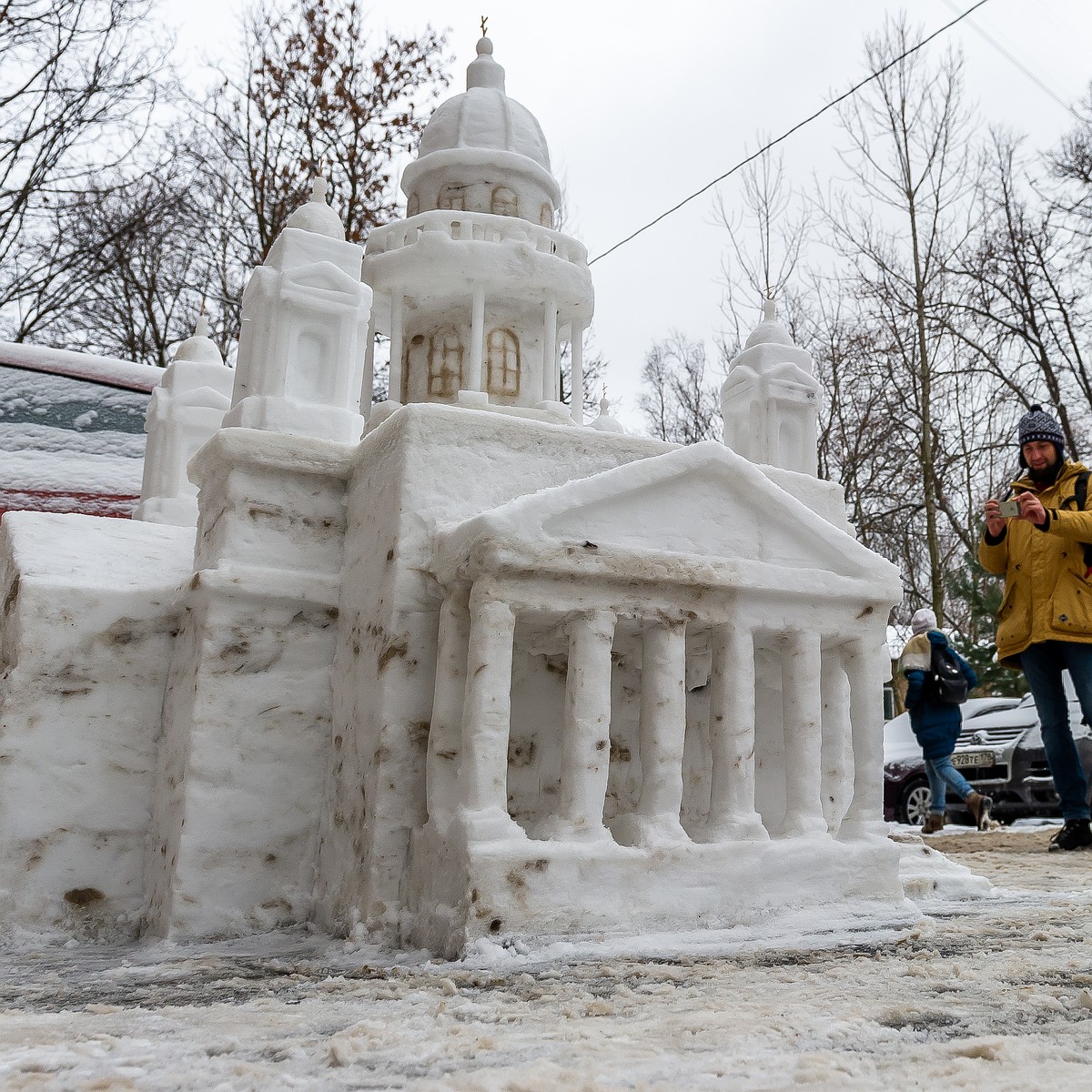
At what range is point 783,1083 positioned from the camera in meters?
2.17

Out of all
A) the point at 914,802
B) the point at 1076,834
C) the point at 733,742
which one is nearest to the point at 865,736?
the point at 733,742

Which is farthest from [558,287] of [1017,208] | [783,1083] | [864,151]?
[1017,208]

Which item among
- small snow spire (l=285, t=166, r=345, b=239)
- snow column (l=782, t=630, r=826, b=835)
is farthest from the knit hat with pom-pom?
small snow spire (l=285, t=166, r=345, b=239)

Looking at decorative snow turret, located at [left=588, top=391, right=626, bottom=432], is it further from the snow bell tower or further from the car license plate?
the car license plate

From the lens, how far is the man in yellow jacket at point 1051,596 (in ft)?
20.8

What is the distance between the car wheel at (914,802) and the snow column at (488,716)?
8.52 metres

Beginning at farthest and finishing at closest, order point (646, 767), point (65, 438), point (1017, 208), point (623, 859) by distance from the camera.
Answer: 1. point (1017, 208)
2. point (65, 438)
3. point (646, 767)
4. point (623, 859)

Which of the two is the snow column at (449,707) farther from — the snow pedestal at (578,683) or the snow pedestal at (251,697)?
the snow pedestal at (251,697)

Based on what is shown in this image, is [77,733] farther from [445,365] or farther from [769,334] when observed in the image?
[769,334]

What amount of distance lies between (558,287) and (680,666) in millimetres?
4203

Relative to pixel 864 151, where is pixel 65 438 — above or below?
below

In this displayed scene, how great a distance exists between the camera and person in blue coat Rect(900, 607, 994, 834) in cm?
947

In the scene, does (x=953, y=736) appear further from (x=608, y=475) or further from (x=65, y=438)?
(x=65, y=438)

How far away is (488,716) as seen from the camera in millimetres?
4234
